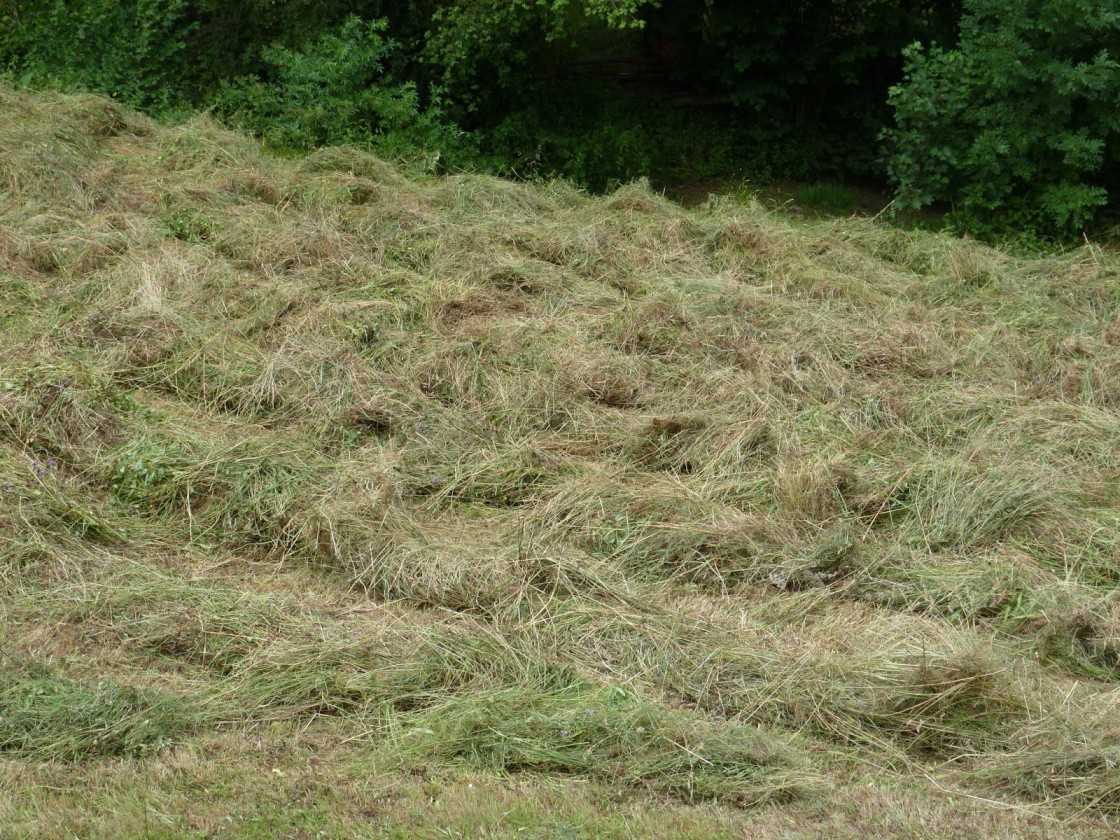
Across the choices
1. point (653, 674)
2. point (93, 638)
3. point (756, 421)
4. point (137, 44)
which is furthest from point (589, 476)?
point (137, 44)

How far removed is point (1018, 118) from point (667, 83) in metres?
4.94

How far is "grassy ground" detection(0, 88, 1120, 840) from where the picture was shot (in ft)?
11.8

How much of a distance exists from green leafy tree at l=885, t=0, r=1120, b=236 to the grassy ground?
3.79ft

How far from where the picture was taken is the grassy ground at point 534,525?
142 inches

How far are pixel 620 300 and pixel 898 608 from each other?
119 inches

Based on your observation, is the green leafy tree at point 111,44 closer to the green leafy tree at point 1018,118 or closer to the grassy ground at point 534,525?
the grassy ground at point 534,525

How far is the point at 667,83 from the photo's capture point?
13.3m

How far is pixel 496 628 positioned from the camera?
14.0ft

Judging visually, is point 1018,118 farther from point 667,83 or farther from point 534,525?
point 534,525

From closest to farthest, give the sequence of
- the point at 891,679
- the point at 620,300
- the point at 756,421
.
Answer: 1. the point at 891,679
2. the point at 756,421
3. the point at 620,300

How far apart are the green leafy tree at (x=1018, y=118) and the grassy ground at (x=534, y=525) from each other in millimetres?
1156

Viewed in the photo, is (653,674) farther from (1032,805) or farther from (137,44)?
(137,44)

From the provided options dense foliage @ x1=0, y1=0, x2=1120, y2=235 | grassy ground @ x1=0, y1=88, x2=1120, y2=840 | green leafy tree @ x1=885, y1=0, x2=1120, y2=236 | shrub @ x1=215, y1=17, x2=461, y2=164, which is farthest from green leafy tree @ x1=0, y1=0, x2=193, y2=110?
green leafy tree @ x1=885, y1=0, x2=1120, y2=236

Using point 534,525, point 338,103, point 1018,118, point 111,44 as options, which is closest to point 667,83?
point 338,103
